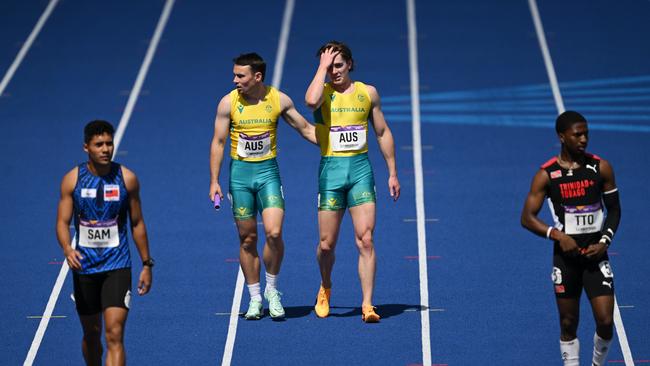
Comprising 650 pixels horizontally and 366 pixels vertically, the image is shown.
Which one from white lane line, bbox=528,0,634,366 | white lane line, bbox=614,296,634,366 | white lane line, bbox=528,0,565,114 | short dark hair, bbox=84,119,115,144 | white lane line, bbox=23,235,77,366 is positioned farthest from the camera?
white lane line, bbox=528,0,565,114

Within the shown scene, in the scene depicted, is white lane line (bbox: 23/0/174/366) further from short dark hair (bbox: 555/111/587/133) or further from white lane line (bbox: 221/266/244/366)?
short dark hair (bbox: 555/111/587/133)

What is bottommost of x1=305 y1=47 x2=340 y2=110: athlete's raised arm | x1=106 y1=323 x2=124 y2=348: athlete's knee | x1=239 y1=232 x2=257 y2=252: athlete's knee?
x1=106 y1=323 x2=124 y2=348: athlete's knee

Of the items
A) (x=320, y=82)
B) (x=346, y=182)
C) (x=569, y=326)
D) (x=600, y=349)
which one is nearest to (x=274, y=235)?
(x=346, y=182)

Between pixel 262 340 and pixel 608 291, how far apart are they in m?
2.64

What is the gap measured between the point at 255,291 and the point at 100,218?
2.25 m

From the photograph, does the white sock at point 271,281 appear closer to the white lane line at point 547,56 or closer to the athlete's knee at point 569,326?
the athlete's knee at point 569,326

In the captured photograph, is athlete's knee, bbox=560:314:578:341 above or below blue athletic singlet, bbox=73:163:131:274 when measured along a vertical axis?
below

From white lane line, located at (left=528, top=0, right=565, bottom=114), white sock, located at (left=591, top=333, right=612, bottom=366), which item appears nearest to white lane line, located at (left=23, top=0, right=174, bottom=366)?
white sock, located at (left=591, top=333, right=612, bottom=366)

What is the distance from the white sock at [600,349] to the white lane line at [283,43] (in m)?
7.92

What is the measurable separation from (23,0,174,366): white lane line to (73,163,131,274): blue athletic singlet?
5.52 ft

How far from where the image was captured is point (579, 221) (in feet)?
24.3

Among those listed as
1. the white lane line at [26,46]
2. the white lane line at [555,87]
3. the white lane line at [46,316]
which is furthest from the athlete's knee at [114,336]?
the white lane line at [26,46]

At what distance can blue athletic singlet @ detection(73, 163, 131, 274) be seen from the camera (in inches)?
287

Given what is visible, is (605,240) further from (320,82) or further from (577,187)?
(320,82)
